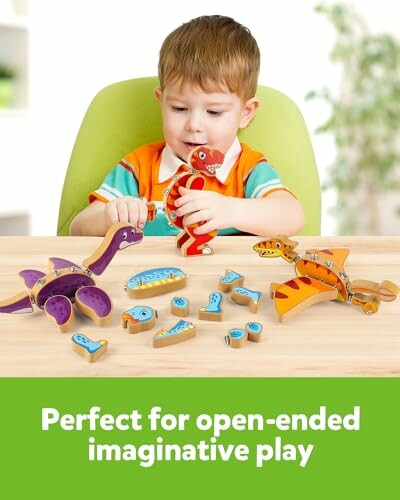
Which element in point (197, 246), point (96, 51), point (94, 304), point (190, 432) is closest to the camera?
point (190, 432)

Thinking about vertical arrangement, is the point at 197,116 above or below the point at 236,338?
above

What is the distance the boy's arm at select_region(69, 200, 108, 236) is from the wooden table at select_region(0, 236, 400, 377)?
290 millimetres

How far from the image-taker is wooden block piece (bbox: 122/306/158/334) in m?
0.68

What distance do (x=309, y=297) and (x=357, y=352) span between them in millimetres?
106

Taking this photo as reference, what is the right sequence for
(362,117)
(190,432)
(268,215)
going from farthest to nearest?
(362,117) → (268,215) → (190,432)

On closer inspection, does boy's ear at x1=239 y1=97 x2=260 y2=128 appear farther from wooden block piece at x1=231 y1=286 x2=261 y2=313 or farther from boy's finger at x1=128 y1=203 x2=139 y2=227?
wooden block piece at x1=231 y1=286 x2=261 y2=313

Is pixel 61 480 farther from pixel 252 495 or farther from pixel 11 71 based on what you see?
pixel 11 71

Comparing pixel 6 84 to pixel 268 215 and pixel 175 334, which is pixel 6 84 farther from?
pixel 175 334

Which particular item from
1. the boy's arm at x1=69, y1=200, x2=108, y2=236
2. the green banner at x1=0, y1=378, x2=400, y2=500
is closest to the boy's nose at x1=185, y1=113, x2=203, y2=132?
the boy's arm at x1=69, y1=200, x2=108, y2=236

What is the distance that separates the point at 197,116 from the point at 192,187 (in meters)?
0.34

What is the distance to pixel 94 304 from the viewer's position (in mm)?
704

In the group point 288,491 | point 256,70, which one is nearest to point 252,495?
point 288,491

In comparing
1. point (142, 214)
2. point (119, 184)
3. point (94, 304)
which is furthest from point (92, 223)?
point (94, 304)

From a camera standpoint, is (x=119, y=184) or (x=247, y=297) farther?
(x=119, y=184)
